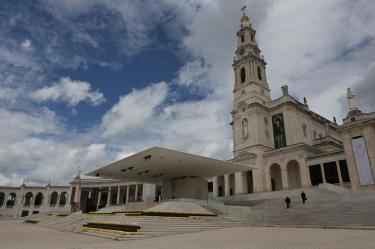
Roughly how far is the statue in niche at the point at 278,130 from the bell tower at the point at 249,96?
112cm

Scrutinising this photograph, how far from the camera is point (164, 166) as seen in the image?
3012 cm

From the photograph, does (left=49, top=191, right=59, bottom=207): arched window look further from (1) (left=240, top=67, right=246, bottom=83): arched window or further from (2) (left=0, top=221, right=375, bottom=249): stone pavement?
(2) (left=0, top=221, right=375, bottom=249): stone pavement

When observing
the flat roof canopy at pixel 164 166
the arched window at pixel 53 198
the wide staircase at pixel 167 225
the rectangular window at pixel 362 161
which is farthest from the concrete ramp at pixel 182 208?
the arched window at pixel 53 198

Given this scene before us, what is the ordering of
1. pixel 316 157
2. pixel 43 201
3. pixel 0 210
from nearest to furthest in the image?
pixel 316 157 < pixel 0 210 < pixel 43 201

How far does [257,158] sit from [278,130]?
8.04m

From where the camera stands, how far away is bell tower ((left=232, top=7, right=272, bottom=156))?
4703 cm

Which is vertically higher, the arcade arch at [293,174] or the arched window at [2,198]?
the arcade arch at [293,174]

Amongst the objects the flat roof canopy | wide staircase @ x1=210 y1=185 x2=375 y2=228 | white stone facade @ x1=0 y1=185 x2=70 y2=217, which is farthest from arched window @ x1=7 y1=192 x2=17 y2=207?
wide staircase @ x1=210 y1=185 x2=375 y2=228

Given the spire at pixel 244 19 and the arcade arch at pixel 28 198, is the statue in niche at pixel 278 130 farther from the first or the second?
the arcade arch at pixel 28 198

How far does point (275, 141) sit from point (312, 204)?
1008 inches

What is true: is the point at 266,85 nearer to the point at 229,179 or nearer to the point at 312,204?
the point at 229,179

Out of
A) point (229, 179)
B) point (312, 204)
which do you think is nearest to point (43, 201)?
point (229, 179)

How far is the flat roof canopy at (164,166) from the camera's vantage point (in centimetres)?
2511

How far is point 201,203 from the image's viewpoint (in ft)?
85.0
